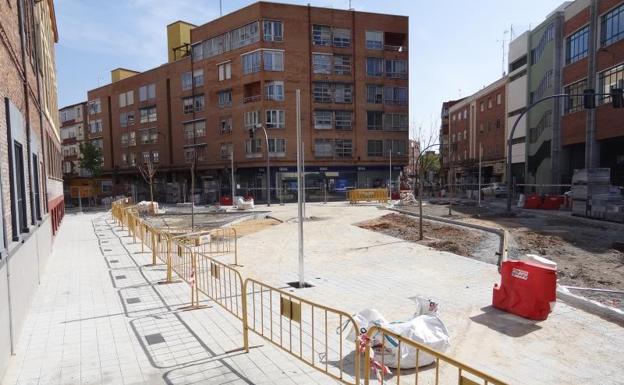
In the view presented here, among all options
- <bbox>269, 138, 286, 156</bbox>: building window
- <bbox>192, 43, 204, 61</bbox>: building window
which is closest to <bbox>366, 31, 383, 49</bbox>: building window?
<bbox>269, 138, 286, 156</bbox>: building window

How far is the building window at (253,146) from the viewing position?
1775 inches

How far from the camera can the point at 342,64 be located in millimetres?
46719

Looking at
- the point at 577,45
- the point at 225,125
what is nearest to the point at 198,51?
the point at 225,125

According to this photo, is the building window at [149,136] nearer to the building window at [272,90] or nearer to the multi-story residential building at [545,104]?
the building window at [272,90]

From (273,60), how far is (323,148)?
10832mm

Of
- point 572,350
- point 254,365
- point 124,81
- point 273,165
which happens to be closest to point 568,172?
point 273,165

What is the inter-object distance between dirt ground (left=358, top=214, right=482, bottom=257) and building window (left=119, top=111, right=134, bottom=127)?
173 feet

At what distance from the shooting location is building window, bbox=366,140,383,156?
157ft

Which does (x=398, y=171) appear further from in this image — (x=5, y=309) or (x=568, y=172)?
(x=5, y=309)

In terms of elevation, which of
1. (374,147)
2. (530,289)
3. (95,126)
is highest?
(95,126)

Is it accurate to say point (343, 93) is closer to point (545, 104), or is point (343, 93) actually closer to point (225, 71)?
point (225, 71)

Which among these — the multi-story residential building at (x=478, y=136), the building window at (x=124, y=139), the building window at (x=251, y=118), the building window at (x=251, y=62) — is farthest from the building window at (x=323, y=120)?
the building window at (x=124, y=139)

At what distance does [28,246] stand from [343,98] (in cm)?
4159

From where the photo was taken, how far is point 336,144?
153ft
